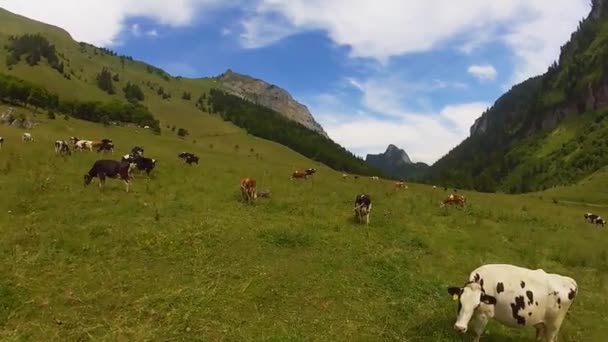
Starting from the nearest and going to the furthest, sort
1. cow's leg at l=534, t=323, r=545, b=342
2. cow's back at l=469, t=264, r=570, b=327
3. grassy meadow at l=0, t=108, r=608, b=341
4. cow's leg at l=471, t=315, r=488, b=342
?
cow's leg at l=471, t=315, r=488, b=342, cow's back at l=469, t=264, r=570, b=327, cow's leg at l=534, t=323, r=545, b=342, grassy meadow at l=0, t=108, r=608, b=341

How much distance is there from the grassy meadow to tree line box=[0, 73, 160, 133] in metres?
84.9

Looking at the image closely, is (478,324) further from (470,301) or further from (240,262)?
(240,262)

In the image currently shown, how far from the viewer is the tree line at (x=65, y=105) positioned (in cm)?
10656

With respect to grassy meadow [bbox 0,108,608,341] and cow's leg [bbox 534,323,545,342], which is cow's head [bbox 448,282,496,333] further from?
cow's leg [bbox 534,323,545,342]

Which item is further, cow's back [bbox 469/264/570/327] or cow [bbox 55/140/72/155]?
cow [bbox 55/140/72/155]

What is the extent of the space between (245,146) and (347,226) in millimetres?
132386

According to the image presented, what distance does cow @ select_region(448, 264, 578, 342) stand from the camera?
47.1 feet

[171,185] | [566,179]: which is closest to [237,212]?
[171,185]

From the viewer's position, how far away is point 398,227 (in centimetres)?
2694

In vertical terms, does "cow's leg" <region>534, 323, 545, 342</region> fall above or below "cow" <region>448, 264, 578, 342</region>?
below

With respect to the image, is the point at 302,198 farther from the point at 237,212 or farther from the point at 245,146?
the point at 245,146

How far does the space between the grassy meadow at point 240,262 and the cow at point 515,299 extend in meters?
1.16

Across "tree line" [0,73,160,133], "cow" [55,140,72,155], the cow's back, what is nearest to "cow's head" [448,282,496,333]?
the cow's back

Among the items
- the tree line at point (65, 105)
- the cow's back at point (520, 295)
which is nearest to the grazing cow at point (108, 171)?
the cow's back at point (520, 295)
